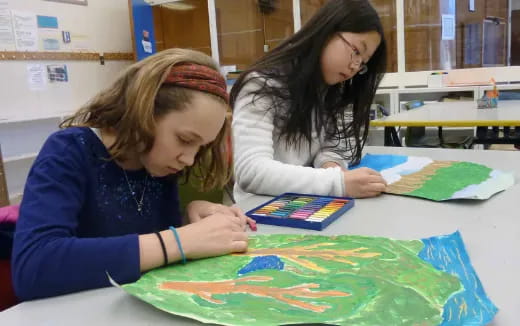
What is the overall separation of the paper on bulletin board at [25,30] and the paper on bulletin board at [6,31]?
0.04 m

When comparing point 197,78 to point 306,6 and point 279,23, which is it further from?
point 279,23

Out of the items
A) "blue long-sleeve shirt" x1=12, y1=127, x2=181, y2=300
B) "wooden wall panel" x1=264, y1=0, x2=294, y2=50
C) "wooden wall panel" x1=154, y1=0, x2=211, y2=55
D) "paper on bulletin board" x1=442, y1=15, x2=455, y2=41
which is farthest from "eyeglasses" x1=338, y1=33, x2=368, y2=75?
"wooden wall panel" x1=154, y1=0, x2=211, y2=55

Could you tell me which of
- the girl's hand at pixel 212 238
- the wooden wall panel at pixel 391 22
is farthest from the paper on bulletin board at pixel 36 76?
the girl's hand at pixel 212 238

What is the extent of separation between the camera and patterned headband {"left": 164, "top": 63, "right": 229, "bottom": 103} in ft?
2.33

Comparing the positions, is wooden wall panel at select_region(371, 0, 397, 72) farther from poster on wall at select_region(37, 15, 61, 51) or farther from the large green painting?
the large green painting

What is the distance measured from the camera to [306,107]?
1.22 metres

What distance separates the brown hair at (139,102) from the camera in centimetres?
69

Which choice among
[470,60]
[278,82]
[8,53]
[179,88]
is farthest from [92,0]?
[179,88]

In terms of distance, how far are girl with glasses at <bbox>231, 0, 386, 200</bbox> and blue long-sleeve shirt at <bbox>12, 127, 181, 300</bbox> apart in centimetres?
26

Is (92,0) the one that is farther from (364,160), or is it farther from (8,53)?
(364,160)

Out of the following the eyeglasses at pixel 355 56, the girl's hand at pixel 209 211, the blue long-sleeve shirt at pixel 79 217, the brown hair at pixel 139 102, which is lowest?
the girl's hand at pixel 209 211

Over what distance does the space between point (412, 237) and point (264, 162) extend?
421 mm

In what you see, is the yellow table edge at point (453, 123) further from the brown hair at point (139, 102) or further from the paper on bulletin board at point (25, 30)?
the paper on bulletin board at point (25, 30)

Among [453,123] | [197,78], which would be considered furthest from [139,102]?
[453,123]
